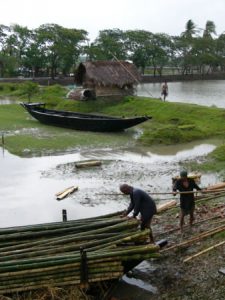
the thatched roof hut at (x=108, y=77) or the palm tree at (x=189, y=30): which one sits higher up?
the palm tree at (x=189, y=30)

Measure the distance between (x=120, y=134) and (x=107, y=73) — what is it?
37.7 ft

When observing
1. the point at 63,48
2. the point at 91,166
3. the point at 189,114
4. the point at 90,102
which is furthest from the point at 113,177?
the point at 63,48

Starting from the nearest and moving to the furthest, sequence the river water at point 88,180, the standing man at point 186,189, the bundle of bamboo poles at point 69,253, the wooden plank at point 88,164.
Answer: the bundle of bamboo poles at point 69,253, the standing man at point 186,189, the river water at point 88,180, the wooden plank at point 88,164

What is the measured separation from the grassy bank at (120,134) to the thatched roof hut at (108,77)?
4.07 feet

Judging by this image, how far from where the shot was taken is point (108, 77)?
121 ft

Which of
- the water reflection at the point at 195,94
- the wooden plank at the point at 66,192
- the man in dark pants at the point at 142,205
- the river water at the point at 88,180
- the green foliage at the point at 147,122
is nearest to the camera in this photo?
the man in dark pants at the point at 142,205

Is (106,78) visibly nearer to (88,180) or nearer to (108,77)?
Result: (108,77)

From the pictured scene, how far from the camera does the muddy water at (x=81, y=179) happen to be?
46.4 feet

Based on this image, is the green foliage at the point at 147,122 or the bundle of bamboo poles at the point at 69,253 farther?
the green foliage at the point at 147,122

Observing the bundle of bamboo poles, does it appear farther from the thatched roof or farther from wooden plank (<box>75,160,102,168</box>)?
the thatched roof

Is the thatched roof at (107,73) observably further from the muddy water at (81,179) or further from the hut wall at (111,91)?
the muddy water at (81,179)

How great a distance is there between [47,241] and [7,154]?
43.1 ft

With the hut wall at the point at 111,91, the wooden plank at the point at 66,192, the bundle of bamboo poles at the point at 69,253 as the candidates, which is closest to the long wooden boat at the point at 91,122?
the hut wall at the point at 111,91

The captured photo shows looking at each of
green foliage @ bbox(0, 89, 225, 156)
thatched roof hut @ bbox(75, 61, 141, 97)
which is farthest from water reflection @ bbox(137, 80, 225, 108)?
green foliage @ bbox(0, 89, 225, 156)
